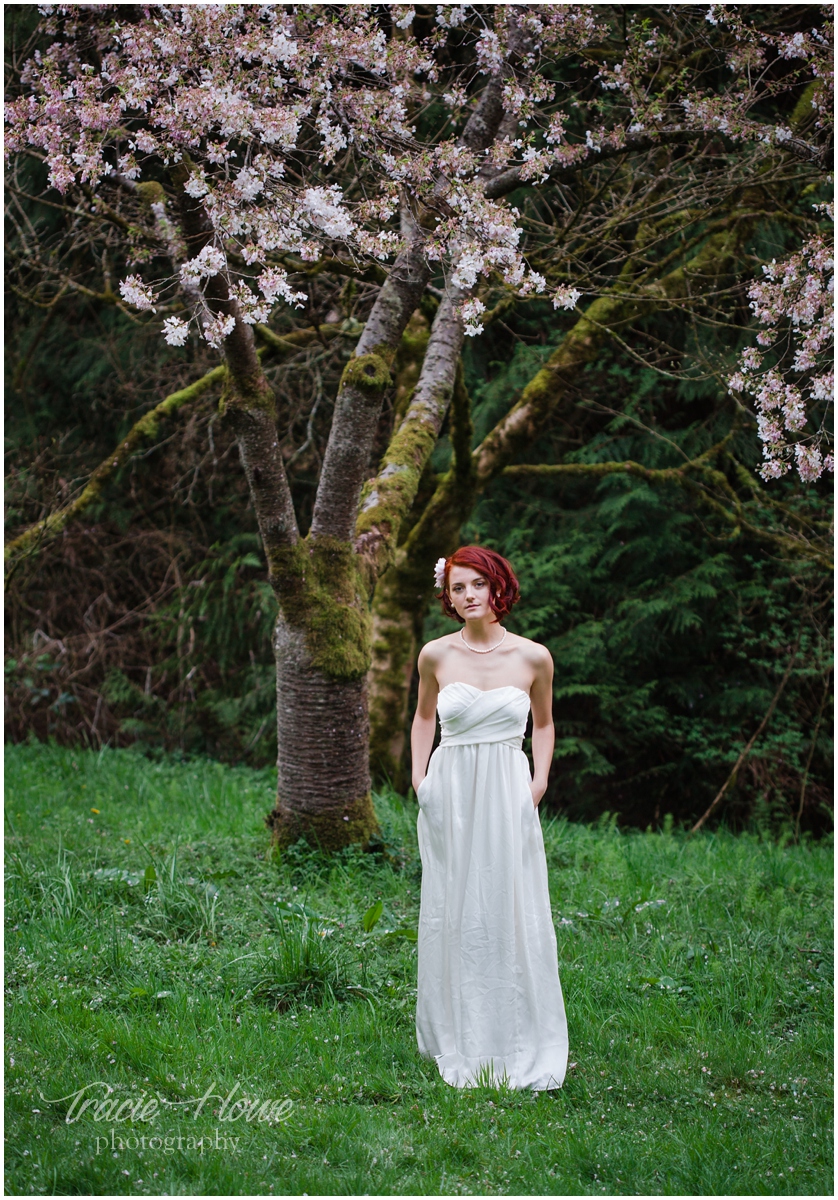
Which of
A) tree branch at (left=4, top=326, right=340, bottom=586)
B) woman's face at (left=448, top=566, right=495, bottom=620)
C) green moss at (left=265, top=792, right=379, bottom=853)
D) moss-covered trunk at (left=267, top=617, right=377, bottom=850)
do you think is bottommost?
green moss at (left=265, top=792, right=379, bottom=853)

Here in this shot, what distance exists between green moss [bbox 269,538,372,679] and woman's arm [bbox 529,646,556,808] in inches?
70.4

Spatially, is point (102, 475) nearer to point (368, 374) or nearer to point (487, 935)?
point (368, 374)

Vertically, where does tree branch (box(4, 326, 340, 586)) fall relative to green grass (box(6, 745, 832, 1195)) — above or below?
above

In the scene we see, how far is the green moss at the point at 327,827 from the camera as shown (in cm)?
511

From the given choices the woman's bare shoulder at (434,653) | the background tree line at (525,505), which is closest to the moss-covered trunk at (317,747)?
the background tree line at (525,505)

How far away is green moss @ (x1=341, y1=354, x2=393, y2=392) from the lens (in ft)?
16.6

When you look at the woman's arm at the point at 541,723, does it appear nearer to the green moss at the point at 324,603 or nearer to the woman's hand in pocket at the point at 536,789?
the woman's hand in pocket at the point at 536,789

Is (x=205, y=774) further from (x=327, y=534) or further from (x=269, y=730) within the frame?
(x=327, y=534)

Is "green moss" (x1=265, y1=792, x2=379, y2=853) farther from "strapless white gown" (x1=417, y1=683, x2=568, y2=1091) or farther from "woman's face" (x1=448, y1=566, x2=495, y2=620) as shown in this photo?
"woman's face" (x1=448, y1=566, x2=495, y2=620)

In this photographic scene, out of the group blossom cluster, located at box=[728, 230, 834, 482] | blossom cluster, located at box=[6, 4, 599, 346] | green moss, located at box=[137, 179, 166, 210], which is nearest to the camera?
blossom cluster, located at box=[6, 4, 599, 346]

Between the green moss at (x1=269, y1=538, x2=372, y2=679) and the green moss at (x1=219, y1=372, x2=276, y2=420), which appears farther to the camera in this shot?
the green moss at (x1=269, y1=538, x2=372, y2=679)

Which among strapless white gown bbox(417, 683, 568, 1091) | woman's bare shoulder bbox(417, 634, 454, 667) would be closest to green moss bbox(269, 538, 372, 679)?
woman's bare shoulder bbox(417, 634, 454, 667)

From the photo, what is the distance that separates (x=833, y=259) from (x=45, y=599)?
8.38m

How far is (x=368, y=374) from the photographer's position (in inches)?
200
